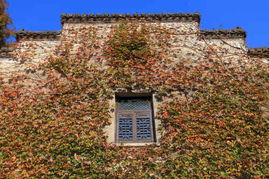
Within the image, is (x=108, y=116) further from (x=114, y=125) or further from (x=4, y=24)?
(x=4, y=24)

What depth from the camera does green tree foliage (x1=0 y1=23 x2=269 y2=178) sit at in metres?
6.84

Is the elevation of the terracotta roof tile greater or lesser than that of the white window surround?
greater

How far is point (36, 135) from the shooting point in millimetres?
7480

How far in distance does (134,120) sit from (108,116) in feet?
2.66

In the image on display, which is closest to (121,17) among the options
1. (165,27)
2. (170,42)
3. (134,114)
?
(165,27)

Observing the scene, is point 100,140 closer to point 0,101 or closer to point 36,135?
point 36,135

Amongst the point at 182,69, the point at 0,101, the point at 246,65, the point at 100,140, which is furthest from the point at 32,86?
the point at 246,65

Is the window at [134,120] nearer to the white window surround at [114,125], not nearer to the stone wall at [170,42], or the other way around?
the white window surround at [114,125]

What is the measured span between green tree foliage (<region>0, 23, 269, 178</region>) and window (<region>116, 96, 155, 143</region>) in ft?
1.37

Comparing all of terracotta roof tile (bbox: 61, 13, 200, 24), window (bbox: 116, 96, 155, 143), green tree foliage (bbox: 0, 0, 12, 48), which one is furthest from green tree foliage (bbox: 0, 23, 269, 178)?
green tree foliage (bbox: 0, 0, 12, 48)

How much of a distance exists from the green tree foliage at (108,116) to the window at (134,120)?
16.4 inches

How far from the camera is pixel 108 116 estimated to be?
7977mm

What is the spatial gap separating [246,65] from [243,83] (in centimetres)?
99

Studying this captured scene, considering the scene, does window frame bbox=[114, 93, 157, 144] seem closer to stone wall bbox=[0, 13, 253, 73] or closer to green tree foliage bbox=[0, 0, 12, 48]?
stone wall bbox=[0, 13, 253, 73]
